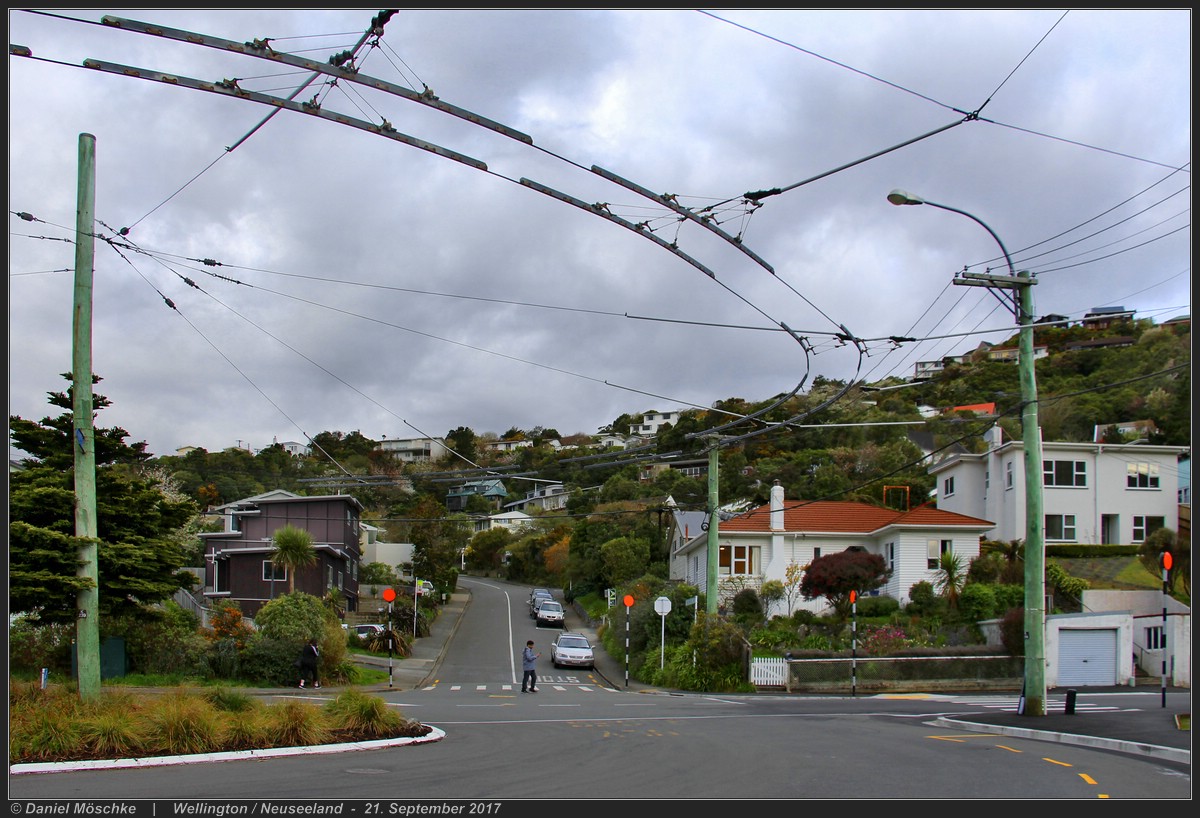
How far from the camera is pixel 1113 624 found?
31.5 meters

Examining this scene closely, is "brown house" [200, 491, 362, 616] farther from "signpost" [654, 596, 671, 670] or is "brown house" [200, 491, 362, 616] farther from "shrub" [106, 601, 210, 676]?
"signpost" [654, 596, 671, 670]

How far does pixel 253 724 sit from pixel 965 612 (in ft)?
96.2

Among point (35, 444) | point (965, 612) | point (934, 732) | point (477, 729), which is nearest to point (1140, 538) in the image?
point (965, 612)

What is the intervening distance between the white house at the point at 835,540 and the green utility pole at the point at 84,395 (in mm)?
29469

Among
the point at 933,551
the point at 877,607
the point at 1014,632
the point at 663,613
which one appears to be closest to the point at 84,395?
the point at 663,613

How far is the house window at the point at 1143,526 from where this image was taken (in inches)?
1796

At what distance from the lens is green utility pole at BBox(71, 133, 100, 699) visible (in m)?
14.6

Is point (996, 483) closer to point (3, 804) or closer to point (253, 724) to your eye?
point (253, 724)

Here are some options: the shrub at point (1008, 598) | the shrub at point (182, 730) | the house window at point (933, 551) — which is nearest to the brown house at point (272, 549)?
the house window at point (933, 551)

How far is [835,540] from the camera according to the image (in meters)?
45.3

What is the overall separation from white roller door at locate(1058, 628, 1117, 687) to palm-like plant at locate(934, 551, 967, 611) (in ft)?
18.0

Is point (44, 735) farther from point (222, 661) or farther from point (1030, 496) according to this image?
point (222, 661)

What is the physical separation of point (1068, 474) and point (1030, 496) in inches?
1178

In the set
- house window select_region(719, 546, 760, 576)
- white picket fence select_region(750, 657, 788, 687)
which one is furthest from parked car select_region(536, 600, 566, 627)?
white picket fence select_region(750, 657, 788, 687)
